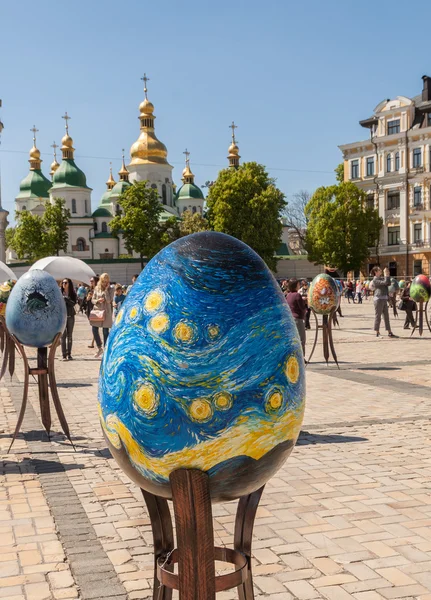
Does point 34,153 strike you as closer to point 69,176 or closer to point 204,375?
point 69,176

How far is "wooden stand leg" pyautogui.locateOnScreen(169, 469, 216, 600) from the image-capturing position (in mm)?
2734

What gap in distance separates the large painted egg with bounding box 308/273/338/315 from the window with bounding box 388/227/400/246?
2061 inches

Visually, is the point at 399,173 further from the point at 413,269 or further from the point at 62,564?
the point at 62,564

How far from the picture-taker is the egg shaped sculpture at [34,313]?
819 centimetres

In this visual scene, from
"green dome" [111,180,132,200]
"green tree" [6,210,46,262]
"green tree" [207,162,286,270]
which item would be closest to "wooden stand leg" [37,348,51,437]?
"green tree" [207,162,286,270]

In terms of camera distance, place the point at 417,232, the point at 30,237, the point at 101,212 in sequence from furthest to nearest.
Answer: the point at 101,212 → the point at 30,237 → the point at 417,232

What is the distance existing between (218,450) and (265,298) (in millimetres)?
628

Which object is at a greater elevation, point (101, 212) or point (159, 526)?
point (101, 212)

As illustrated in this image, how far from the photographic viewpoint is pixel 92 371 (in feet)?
49.0

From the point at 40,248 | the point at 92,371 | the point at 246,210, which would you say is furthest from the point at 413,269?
the point at 92,371

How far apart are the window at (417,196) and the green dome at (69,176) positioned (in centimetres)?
4693

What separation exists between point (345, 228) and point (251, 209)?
8.30 metres

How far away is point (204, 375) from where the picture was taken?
272cm

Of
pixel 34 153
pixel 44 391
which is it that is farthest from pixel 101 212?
pixel 44 391
